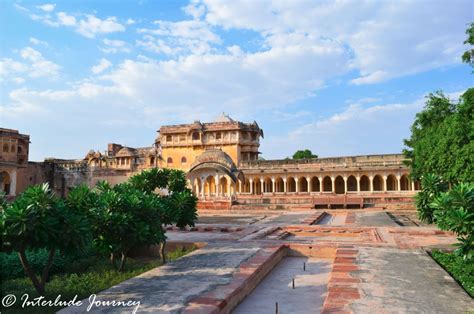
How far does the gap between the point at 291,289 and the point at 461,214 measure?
148 inches

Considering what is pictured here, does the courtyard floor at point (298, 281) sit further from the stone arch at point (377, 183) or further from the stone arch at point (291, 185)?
the stone arch at point (291, 185)

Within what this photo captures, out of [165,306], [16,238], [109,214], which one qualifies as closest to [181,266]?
[109,214]

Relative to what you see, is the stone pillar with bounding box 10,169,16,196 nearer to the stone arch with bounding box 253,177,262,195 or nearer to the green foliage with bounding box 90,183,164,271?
the stone arch with bounding box 253,177,262,195

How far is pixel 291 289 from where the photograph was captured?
8.13 m

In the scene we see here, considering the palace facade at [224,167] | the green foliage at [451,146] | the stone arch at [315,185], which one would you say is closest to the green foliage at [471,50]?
the green foliage at [451,146]

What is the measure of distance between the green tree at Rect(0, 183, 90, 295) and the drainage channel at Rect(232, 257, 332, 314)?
128 inches

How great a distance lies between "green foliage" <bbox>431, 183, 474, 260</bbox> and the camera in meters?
6.77

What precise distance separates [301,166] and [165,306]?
102 feet

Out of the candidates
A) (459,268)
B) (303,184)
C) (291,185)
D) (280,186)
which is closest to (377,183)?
(303,184)

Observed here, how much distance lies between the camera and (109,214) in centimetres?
815

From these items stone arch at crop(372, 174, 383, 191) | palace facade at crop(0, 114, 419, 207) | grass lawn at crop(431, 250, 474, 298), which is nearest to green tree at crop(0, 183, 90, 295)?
grass lawn at crop(431, 250, 474, 298)

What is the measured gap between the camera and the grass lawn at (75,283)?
264 inches

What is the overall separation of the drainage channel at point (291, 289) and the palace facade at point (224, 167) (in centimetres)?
2093

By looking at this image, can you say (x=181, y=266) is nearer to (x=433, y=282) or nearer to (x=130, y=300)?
(x=130, y=300)
